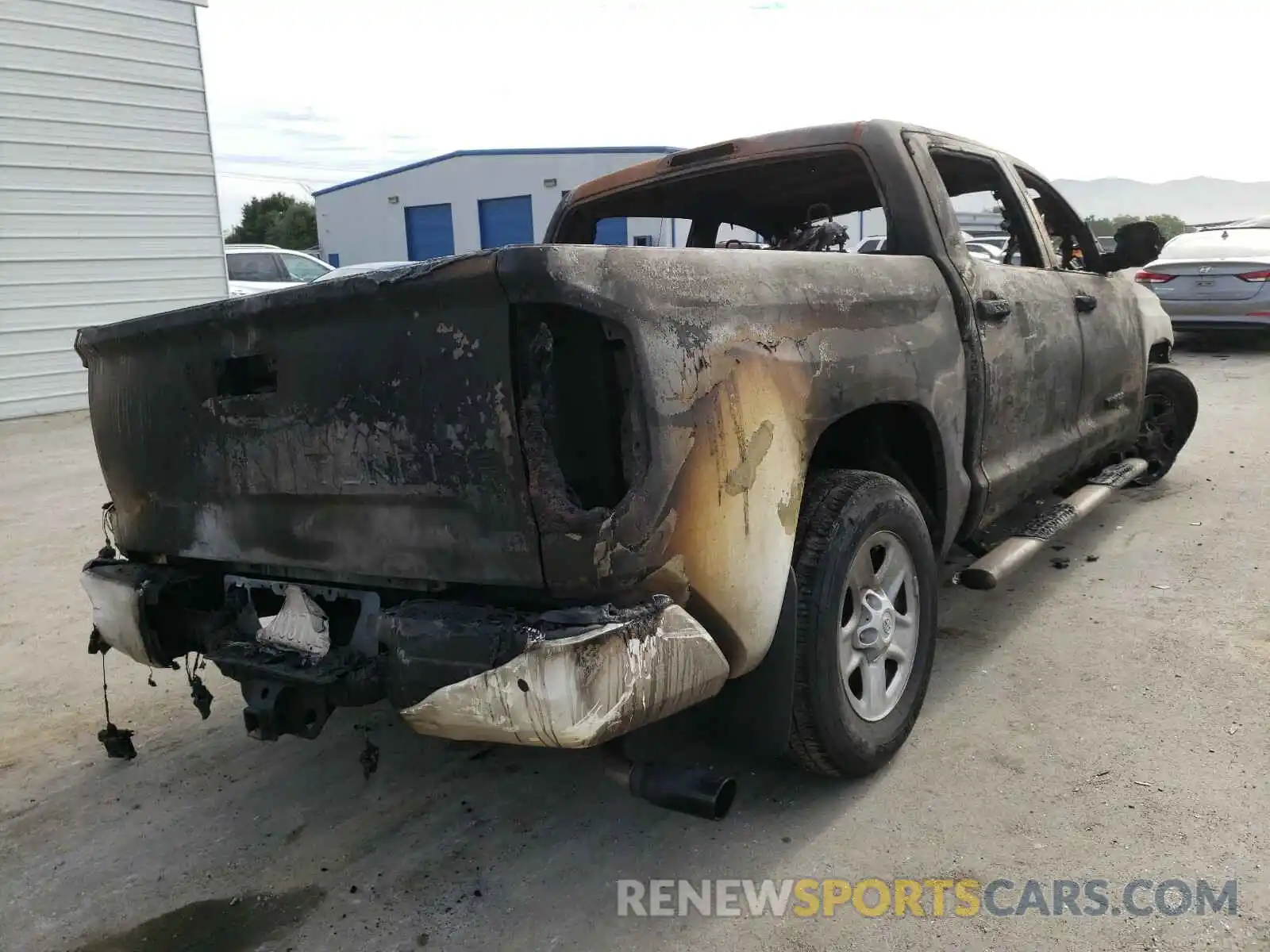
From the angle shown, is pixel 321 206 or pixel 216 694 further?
pixel 321 206

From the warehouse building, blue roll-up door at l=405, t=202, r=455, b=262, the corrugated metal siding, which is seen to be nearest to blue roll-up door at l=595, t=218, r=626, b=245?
the corrugated metal siding

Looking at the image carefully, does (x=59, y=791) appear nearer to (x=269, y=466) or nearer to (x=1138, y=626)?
(x=269, y=466)

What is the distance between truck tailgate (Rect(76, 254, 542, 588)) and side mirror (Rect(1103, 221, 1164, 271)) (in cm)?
372

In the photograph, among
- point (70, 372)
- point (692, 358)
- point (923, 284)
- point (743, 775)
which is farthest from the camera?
point (70, 372)

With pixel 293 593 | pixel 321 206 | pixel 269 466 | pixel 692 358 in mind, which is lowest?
pixel 293 593

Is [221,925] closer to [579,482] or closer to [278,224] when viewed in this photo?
[579,482]

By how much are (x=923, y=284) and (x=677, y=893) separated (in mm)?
1999

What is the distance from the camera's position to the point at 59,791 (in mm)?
3037

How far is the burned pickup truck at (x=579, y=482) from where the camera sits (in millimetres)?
2008

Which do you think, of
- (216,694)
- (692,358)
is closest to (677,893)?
(692,358)

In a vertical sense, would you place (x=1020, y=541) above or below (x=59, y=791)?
above

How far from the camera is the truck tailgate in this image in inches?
81.2

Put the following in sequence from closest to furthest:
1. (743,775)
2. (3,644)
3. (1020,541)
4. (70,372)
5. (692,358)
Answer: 1. (692,358)
2. (743,775)
3. (1020,541)
4. (3,644)
5. (70,372)

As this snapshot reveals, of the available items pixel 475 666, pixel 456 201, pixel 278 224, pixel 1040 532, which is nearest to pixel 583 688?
pixel 475 666
